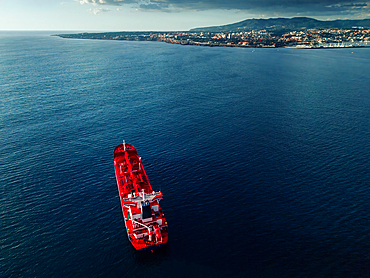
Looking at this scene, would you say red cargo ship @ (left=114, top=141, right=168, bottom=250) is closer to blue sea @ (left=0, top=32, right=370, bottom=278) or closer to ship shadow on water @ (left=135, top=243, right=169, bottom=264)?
ship shadow on water @ (left=135, top=243, right=169, bottom=264)

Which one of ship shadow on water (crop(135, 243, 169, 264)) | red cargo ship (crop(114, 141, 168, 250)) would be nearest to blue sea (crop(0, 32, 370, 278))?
ship shadow on water (crop(135, 243, 169, 264))

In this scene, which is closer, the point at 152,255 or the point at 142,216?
the point at 152,255

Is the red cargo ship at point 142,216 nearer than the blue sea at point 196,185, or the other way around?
the blue sea at point 196,185

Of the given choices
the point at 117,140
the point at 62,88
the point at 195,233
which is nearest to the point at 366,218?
the point at 195,233

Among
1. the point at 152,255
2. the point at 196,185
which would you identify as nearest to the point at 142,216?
the point at 152,255

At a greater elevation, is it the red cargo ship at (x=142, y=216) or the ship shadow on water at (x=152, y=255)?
the red cargo ship at (x=142, y=216)

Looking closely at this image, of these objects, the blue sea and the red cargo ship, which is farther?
the red cargo ship

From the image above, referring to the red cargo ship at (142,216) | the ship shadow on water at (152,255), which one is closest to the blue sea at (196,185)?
the ship shadow on water at (152,255)

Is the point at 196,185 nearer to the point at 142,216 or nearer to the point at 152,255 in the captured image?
the point at 142,216

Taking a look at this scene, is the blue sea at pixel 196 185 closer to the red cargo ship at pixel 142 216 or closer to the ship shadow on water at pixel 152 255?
the ship shadow on water at pixel 152 255
